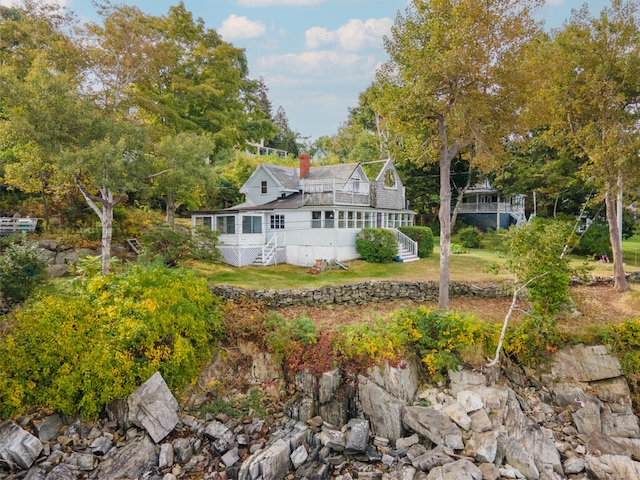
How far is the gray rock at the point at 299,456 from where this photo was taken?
8.08 meters

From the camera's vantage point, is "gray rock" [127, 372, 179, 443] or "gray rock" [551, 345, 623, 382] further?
"gray rock" [551, 345, 623, 382]

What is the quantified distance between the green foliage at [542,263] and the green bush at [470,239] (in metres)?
18.5

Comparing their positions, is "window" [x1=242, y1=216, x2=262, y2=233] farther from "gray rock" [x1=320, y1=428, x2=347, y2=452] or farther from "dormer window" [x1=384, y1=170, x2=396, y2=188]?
"gray rock" [x1=320, y1=428, x2=347, y2=452]

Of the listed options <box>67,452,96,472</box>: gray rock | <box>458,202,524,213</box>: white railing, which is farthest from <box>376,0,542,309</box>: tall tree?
<box>458,202,524,213</box>: white railing

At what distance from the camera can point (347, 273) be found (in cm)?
1808

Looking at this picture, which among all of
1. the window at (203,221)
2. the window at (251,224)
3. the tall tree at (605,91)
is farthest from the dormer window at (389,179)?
the window at (203,221)

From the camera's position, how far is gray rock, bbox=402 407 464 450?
841 centimetres

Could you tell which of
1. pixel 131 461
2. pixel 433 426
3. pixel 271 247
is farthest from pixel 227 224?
pixel 433 426

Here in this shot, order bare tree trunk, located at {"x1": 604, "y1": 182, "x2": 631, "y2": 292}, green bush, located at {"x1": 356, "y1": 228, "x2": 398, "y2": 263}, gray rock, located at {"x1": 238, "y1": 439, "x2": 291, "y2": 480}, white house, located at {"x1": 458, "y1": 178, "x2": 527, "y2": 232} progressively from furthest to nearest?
1. white house, located at {"x1": 458, "y1": 178, "x2": 527, "y2": 232}
2. green bush, located at {"x1": 356, "y1": 228, "x2": 398, "y2": 263}
3. bare tree trunk, located at {"x1": 604, "y1": 182, "x2": 631, "y2": 292}
4. gray rock, located at {"x1": 238, "y1": 439, "x2": 291, "y2": 480}

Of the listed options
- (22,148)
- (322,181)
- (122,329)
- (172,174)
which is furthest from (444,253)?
(22,148)

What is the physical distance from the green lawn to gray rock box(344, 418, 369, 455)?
7.01 meters

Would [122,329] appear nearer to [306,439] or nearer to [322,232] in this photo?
[306,439]

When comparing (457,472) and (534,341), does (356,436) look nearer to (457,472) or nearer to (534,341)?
(457,472)

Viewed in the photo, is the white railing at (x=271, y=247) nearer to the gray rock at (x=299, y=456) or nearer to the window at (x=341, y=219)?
the window at (x=341, y=219)
